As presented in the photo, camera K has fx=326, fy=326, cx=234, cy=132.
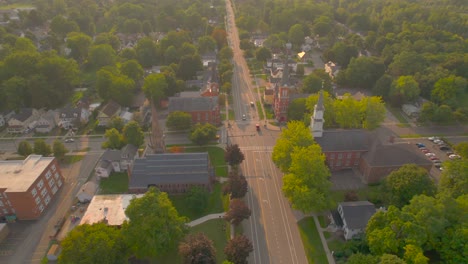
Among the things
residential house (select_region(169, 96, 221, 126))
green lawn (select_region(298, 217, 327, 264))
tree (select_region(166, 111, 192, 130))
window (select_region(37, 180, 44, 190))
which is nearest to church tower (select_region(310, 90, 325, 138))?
green lawn (select_region(298, 217, 327, 264))

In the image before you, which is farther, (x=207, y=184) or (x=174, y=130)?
(x=174, y=130)

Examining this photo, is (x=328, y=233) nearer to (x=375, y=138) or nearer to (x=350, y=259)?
(x=350, y=259)

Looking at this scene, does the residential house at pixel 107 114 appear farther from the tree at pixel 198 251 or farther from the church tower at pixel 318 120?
the church tower at pixel 318 120

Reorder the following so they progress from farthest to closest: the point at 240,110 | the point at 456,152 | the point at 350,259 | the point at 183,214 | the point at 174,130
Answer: the point at 240,110 → the point at 174,130 → the point at 456,152 → the point at 183,214 → the point at 350,259

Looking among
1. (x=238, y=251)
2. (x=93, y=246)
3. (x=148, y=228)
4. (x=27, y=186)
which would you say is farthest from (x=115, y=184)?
(x=238, y=251)

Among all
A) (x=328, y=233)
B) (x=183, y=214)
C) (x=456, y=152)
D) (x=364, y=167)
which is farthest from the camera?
(x=456, y=152)

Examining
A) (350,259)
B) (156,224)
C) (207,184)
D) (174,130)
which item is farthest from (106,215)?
(350,259)

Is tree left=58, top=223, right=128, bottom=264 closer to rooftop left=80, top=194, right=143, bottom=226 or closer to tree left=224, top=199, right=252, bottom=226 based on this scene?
rooftop left=80, top=194, right=143, bottom=226
